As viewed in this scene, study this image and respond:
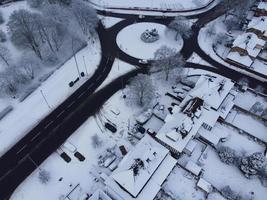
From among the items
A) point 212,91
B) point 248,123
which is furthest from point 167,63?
point 248,123

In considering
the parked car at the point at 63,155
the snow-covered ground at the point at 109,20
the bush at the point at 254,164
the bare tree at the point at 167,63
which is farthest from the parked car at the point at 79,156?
the snow-covered ground at the point at 109,20

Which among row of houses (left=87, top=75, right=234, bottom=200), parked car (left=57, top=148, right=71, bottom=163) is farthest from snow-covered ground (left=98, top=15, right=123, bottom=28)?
parked car (left=57, top=148, right=71, bottom=163)

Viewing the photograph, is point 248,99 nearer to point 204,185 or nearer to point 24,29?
point 204,185

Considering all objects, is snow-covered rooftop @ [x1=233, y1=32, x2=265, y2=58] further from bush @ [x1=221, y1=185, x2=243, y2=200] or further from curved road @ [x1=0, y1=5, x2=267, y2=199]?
bush @ [x1=221, y1=185, x2=243, y2=200]

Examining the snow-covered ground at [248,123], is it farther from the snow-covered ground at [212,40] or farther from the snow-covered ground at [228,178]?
the snow-covered ground at [212,40]

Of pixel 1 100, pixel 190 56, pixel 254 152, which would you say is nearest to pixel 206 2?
pixel 190 56

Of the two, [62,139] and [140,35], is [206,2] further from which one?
[62,139]
